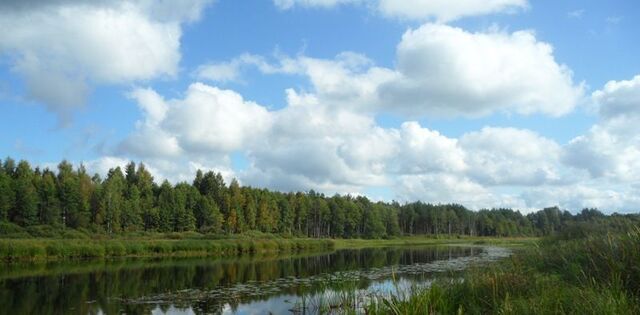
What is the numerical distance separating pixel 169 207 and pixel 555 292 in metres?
89.1

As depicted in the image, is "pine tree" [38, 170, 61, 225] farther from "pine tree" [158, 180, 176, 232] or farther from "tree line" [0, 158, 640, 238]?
"pine tree" [158, 180, 176, 232]

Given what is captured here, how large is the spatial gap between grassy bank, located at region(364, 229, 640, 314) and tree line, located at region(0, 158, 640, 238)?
144 feet

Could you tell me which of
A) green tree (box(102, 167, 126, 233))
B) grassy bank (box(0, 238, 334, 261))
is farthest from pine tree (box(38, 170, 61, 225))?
grassy bank (box(0, 238, 334, 261))

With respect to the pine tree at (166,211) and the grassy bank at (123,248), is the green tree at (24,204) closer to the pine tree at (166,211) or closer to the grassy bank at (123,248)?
the pine tree at (166,211)

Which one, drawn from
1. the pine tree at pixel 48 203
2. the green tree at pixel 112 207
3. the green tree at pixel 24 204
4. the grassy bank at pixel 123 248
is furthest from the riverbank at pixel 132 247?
the green tree at pixel 24 204

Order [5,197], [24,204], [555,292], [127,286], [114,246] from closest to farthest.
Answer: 1. [555,292]
2. [127,286]
3. [114,246]
4. [5,197]
5. [24,204]

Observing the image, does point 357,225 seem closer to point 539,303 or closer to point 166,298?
point 166,298

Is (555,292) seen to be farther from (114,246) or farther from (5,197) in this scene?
(5,197)

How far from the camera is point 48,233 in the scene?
67.7 m

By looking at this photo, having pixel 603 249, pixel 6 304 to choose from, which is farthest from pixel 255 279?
pixel 603 249

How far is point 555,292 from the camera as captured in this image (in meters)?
10.9

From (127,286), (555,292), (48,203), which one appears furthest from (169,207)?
(555,292)

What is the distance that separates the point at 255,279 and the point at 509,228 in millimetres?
158760

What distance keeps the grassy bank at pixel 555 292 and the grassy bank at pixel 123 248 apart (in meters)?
46.3
